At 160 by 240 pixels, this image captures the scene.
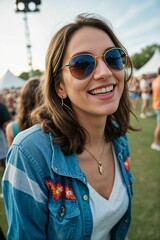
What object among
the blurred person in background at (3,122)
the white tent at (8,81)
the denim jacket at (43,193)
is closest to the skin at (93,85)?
the denim jacket at (43,193)

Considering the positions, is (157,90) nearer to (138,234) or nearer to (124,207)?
(138,234)

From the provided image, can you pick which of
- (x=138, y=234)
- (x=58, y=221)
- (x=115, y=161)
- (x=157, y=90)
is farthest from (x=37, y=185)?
(x=157, y=90)

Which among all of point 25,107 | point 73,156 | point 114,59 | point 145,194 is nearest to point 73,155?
point 73,156

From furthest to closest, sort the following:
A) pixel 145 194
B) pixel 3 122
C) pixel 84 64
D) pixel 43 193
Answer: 1. pixel 3 122
2. pixel 145 194
3. pixel 84 64
4. pixel 43 193

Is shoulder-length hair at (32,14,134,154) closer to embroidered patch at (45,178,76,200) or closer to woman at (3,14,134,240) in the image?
woman at (3,14,134,240)

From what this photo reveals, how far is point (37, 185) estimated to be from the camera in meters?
1.20

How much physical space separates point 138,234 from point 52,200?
2.10 metres

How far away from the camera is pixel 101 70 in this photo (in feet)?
4.48

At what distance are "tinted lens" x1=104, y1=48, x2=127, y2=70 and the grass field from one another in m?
1.27

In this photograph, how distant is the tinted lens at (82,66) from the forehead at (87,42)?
48 millimetres

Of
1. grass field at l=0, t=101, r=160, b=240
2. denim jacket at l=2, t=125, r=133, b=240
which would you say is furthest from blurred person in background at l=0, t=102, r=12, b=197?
denim jacket at l=2, t=125, r=133, b=240

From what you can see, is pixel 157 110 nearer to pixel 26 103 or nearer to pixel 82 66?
pixel 26 103

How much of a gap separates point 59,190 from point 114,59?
0.97m

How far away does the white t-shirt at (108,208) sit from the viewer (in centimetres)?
137
